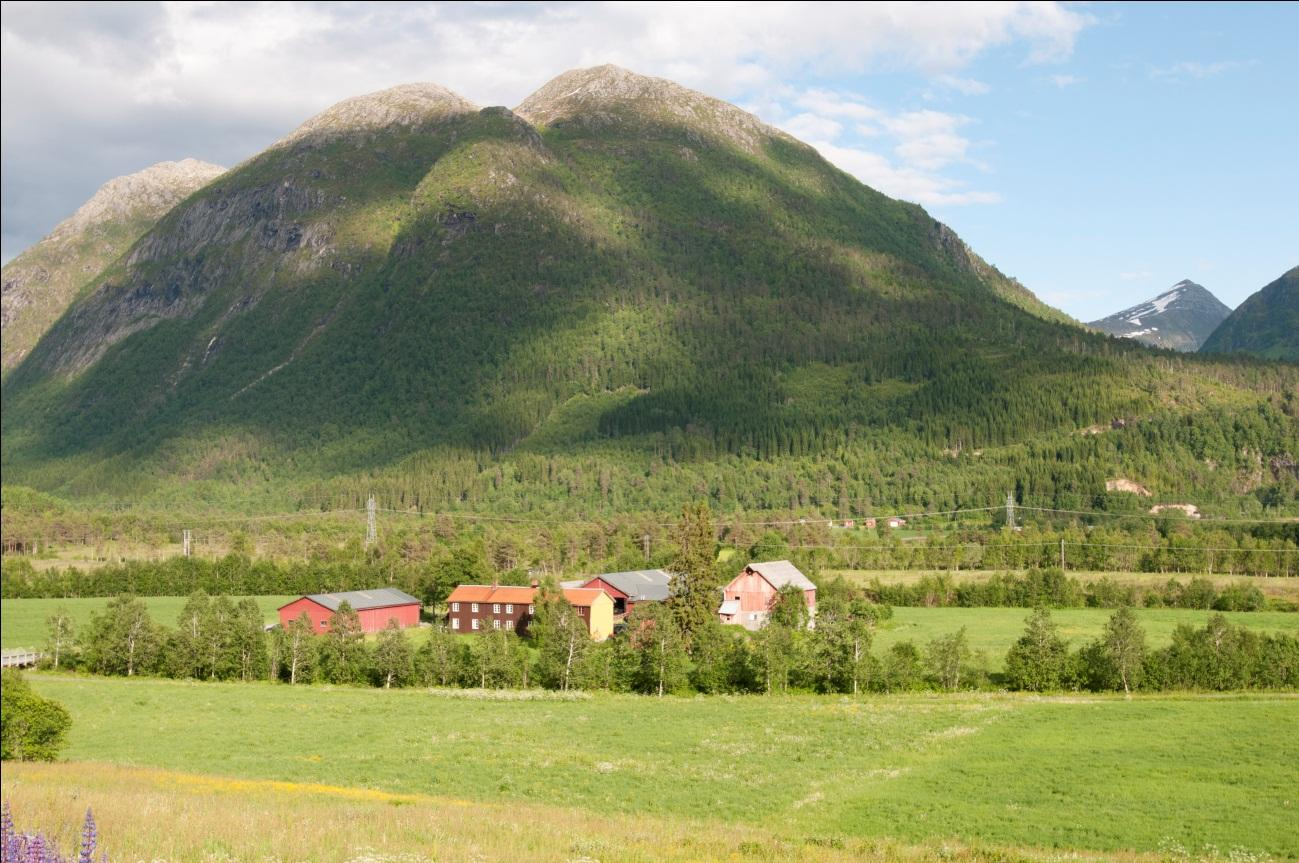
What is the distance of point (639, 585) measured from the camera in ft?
335

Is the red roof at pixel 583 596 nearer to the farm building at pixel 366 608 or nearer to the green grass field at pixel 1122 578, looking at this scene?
the farm building at pixel 366 608

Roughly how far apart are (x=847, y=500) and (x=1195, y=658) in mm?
123375

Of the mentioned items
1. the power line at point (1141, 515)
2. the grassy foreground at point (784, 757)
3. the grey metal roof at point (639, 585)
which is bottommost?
the grassy foreground at point (784, 757)

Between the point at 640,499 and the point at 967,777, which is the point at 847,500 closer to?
the point at 640,499

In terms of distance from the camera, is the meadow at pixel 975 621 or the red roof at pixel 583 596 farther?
the red roof at pixel 583 596

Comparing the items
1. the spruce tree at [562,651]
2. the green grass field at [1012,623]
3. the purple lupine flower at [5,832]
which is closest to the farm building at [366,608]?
the spruce tree at [562,651]

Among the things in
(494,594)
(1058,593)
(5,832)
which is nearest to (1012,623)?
(1058,593)

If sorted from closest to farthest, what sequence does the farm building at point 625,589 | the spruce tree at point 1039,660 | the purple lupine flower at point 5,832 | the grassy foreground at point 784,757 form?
the purple lupine flower at point 5,832
the grassy foreground at point 784,757
the spruce tree at point 1039,660
the farm building at point 625,589

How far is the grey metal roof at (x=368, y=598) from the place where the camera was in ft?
297

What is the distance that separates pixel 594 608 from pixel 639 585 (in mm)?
12438

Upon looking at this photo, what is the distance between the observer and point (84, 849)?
9289 millimetres

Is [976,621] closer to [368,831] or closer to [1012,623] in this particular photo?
[1012,623]

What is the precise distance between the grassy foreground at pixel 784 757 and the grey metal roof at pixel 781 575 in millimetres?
35538

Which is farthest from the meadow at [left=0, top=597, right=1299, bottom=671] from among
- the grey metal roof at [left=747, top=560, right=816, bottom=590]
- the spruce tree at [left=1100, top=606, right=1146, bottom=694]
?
the spruce tree at [left=1100, top=606, right=1146, bottom=694]
